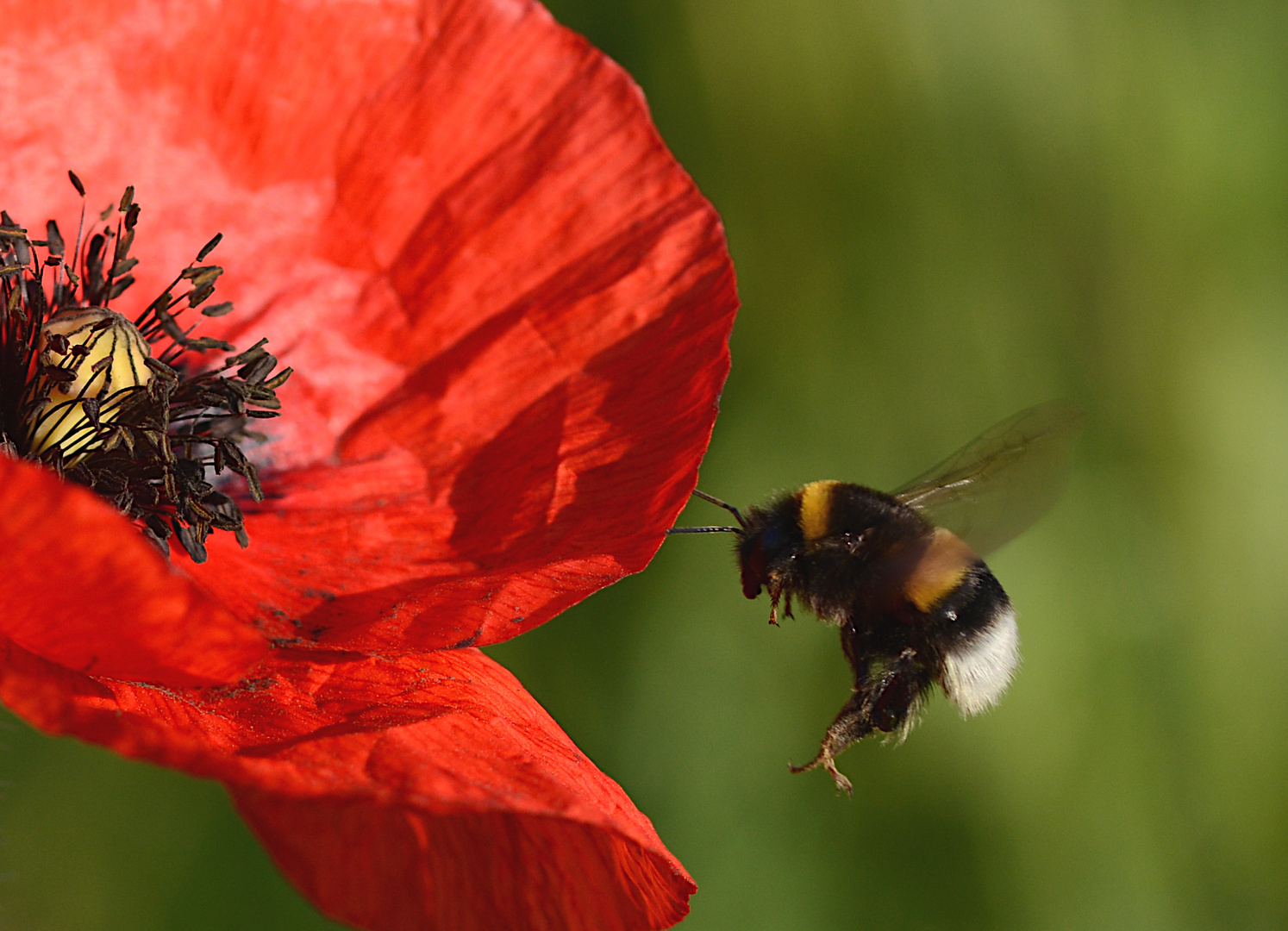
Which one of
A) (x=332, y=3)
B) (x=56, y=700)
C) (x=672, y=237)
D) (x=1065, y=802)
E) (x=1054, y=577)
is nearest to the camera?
(x=56, y=700)

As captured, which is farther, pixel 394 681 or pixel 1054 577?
pixel 1054 577

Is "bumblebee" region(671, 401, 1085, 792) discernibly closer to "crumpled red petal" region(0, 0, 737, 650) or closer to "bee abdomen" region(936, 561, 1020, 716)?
"bee abdomen" region(936, 561, 1020, 716)

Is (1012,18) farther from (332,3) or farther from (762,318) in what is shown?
(332,3)

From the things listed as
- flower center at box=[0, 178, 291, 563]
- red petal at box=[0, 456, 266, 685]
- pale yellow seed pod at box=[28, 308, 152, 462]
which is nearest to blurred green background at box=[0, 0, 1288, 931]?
flower center at box=[0, 178, 291, 563]

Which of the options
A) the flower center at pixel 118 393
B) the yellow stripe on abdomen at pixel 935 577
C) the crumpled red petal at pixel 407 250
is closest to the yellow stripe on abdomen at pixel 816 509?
the yellow stripe on abdomen at pixel 935 577

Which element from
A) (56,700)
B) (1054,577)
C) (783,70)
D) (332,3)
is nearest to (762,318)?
(783,70)

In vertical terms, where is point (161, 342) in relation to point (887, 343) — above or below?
above

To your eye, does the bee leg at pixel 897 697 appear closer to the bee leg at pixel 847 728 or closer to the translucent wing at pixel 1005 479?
the bee leg at pixel 847 728
